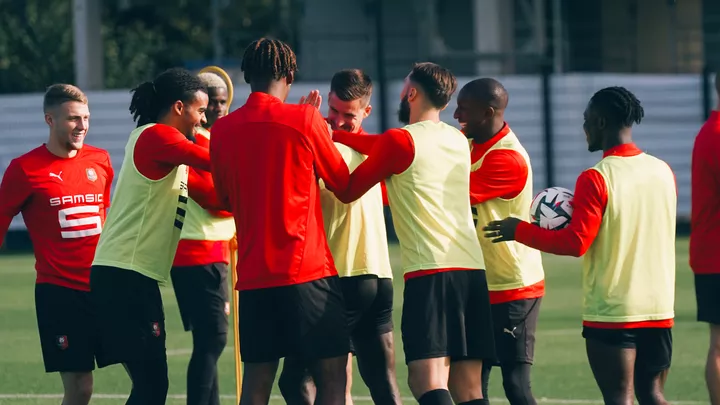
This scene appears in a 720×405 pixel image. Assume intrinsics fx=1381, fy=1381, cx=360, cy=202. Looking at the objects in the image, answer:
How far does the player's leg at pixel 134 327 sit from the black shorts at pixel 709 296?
9.87ft

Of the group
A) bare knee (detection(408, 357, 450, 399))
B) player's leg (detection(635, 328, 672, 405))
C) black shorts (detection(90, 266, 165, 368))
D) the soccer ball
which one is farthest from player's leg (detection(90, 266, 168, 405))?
player's leg (detection(635, 328, 672, 405))

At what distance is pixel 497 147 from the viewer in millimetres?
7242

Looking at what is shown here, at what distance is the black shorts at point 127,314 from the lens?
6.88 metres

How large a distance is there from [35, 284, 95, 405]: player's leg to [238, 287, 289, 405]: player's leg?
55.5 inches

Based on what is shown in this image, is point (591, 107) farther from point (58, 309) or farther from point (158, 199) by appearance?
point (58, 309)

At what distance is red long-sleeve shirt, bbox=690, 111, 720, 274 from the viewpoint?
7500mm

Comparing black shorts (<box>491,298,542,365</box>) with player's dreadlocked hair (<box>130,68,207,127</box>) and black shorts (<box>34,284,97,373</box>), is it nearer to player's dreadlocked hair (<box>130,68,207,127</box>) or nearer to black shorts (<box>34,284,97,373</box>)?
player's dreadlocked hair (<box>130,68,207,127</box>)

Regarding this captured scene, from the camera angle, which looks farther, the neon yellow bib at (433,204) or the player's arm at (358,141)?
the player's arm at (358,141)

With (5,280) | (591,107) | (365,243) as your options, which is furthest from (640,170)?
(5,280)

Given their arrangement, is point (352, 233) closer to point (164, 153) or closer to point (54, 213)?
point (164, 153)

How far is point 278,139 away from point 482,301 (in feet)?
4.26

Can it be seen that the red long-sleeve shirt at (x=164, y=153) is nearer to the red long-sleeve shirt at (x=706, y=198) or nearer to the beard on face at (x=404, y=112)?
the beard on face at (x=404, y=112)

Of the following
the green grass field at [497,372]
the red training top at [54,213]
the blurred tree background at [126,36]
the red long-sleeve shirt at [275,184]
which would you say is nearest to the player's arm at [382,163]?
the red long-sleeve shirt at [275,184]

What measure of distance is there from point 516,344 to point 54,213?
259 centimetres
